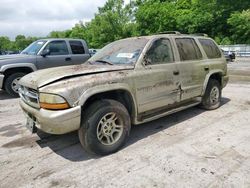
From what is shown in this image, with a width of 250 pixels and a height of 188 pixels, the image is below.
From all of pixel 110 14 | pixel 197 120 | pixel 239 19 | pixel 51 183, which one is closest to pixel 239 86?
pixel 197 120

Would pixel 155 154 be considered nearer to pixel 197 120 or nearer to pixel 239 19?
pixel 197 120

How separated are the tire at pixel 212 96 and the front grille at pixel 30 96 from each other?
373cm

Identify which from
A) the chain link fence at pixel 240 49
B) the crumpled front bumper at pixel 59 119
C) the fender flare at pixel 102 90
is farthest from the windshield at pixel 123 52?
the chain link fence at pixel 240 49

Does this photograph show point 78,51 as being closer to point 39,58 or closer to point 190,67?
point 39,58

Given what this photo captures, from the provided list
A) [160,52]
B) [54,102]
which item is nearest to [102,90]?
[54,102]

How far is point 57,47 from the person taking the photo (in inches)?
341

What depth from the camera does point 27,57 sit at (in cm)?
793

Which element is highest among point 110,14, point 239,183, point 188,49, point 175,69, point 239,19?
point 110,14

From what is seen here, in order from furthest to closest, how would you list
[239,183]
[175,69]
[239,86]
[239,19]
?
[239,19], [239,86], [175,69], [239,183]

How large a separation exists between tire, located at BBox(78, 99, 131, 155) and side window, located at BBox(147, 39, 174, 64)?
1.11 m

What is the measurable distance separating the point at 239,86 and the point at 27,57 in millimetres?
7369

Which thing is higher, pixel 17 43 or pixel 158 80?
pixel 17 43

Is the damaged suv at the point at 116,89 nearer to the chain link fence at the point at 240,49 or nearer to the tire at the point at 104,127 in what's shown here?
the tire at the point at 104,127

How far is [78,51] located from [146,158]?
6381 millimetres
